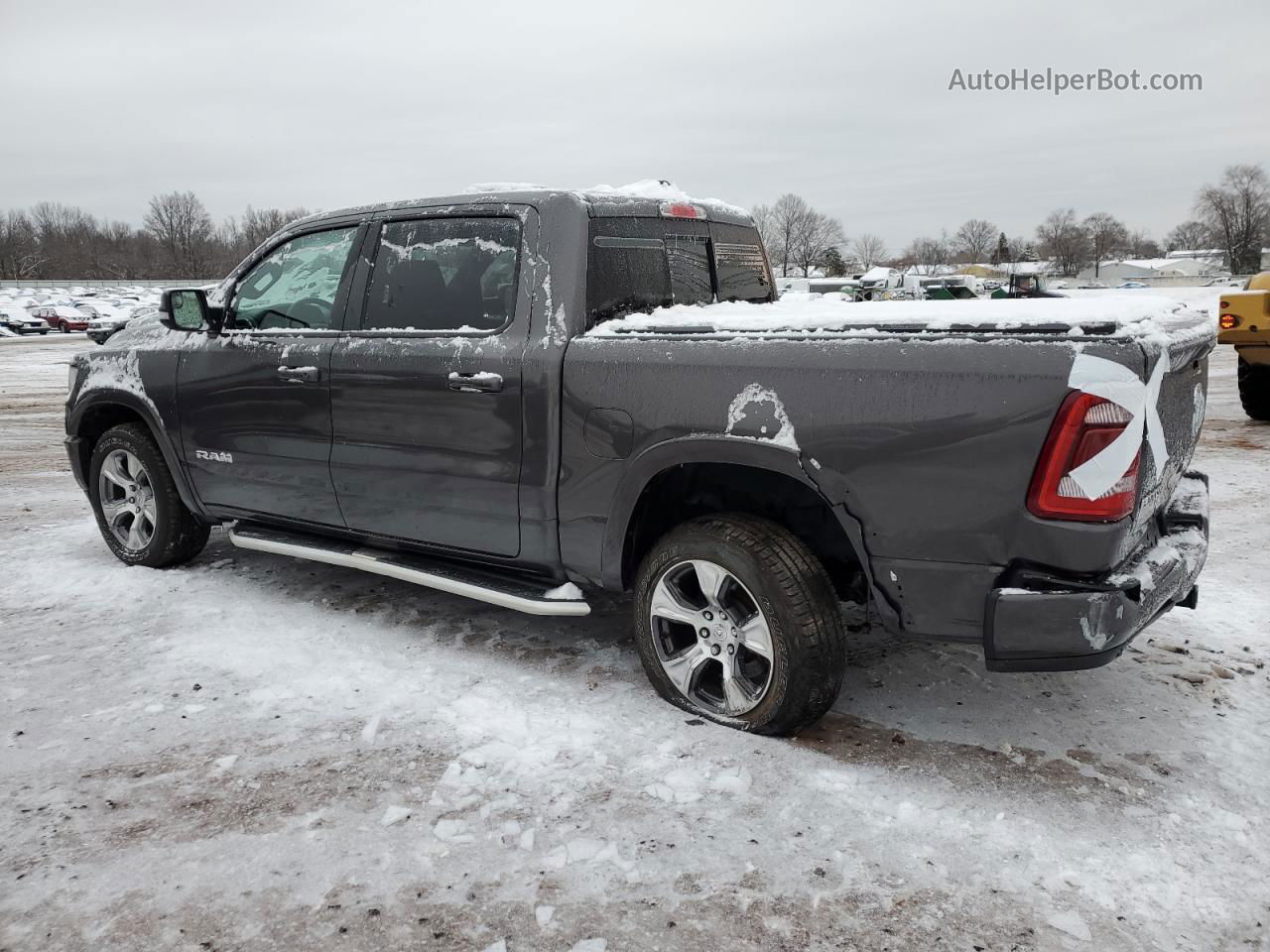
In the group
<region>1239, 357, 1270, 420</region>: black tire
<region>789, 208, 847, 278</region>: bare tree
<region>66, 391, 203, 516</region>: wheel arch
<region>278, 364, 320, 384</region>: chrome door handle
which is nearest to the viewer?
<region>278, 364, 320, 384</region>: chrome door handle

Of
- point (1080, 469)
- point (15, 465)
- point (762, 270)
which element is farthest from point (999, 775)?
point (15, 465)

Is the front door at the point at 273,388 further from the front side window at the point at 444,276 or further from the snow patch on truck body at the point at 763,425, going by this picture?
the snow patch on truck body at the point at 763,425

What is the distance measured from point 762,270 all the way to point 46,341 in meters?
34.6

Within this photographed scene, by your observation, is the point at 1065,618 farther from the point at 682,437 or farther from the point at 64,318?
the point at 64,318

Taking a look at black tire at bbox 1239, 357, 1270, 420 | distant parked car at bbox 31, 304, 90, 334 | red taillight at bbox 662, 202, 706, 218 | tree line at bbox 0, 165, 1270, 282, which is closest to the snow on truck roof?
red taillight at bbox 662, 202, 706, 218

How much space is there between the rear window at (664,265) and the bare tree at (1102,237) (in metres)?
151

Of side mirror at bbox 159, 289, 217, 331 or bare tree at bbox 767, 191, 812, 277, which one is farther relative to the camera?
bare tree at bbox 767, 191, 812, 277

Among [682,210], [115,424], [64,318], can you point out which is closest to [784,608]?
[682,210]

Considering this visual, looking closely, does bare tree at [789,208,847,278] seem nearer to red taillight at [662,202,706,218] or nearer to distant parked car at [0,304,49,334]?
distant parked car at [0,304,49,334]

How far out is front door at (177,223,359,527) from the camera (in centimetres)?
426

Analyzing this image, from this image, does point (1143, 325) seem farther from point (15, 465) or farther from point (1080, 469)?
point (15, 465)

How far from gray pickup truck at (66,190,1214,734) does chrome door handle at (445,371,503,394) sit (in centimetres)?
1

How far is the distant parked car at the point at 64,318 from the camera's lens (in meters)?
40.5

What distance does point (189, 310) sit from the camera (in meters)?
4.66
